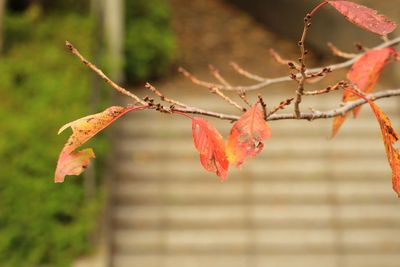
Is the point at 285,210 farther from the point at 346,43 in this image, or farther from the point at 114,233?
the point at 346,43

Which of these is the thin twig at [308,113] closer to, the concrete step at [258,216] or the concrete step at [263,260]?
the concrete step at [263,260]

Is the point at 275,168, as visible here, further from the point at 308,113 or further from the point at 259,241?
the point at 308,113

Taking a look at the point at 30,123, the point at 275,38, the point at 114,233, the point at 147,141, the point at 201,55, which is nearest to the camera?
the point at 30,123

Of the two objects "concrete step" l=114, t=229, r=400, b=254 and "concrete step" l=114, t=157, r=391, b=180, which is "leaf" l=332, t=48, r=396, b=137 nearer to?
"concrete step" l=114, t=229, r=400, b=254

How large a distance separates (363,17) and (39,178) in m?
4.97

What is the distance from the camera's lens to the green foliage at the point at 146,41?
8805 millimetres

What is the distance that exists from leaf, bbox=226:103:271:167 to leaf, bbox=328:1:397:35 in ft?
0.88

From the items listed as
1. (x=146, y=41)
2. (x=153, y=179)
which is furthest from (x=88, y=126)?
(x=146, y=41)

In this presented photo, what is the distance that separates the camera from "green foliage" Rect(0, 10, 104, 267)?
580 centimetres

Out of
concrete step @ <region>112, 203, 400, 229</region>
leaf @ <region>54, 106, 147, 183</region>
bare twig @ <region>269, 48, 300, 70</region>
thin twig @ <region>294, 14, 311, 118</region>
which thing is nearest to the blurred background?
concrete step @ <region>112, 203, 400, 229</region>

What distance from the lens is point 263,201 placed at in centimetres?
708

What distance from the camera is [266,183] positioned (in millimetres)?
7242

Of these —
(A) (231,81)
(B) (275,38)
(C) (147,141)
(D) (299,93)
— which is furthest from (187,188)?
(D) (299,93)

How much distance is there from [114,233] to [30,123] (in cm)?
143
